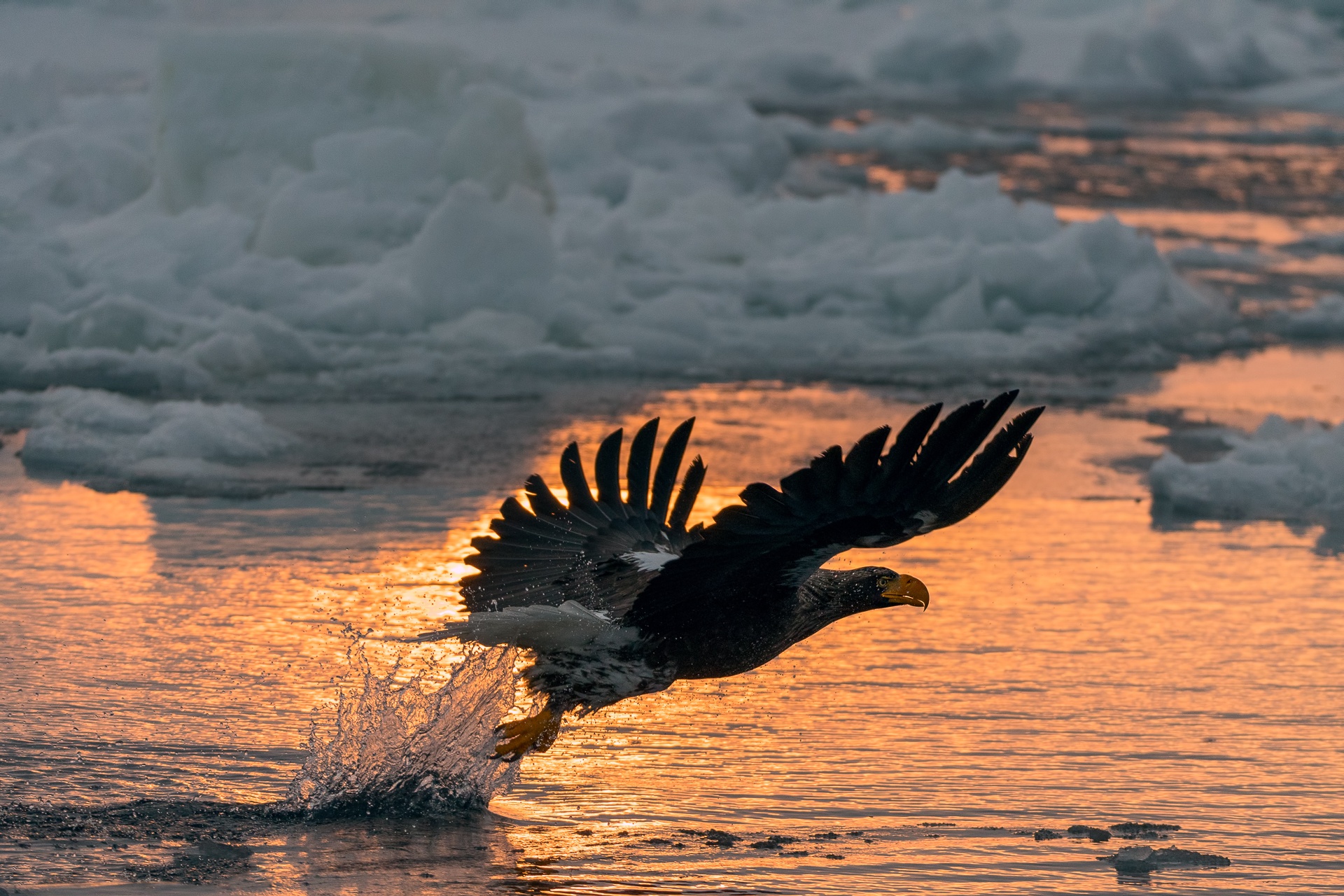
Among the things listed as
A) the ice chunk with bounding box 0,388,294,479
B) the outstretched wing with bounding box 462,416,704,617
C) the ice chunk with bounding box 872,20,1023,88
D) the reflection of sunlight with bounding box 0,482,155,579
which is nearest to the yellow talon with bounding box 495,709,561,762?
the outstretched wing with bounding box 462,416,704,617

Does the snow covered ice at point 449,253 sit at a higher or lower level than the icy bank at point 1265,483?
higher

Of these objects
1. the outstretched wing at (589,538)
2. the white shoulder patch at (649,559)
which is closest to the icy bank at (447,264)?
the outstretched wing at (589,538)

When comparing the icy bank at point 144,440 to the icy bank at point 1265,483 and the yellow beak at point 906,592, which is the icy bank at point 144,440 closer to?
the yellow beak at point 906,592

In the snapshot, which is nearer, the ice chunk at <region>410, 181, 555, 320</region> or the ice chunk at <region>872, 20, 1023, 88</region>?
the ice chunk at <region>410, 181, 555, 320</region>

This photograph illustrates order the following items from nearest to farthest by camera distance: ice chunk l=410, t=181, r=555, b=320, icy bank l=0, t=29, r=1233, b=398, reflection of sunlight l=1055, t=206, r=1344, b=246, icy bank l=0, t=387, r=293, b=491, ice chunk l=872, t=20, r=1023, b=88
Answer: icy bank l=0, t=387, r=293, b=491
icy bank l=0, t=29, r=1233, b=398
ice chunk l=410, t=181, r=555, b=320
reflection of sunlight l=1055, t=206, r=1344, b=246
ice chunk l=872, t=20, r=1023, b=88

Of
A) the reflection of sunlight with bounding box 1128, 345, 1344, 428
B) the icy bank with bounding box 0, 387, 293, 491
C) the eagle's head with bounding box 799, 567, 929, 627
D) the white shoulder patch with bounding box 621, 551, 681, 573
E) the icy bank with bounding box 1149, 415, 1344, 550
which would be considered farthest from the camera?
the reflection of sunlight with bounding box 1128, 345, 1344, 428

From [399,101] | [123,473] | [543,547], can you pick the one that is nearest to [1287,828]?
[543,547]

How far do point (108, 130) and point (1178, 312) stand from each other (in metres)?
10.1

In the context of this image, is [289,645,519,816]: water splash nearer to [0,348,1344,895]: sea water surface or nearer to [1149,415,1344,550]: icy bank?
[0,348,1344,895]: sea water surface

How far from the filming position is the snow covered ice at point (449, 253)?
11.2m

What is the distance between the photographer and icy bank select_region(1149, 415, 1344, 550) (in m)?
8.24

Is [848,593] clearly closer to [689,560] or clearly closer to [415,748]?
[689,560]

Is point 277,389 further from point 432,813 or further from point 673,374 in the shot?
point 432,813

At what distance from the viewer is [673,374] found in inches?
443
